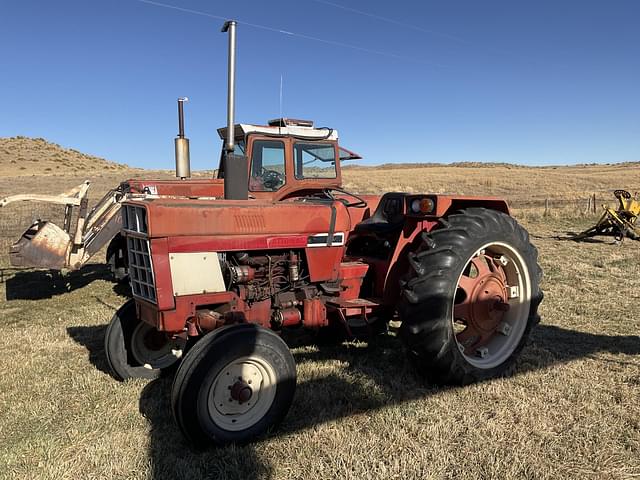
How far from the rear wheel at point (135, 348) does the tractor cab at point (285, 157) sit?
2.47 m

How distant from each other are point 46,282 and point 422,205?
633cm

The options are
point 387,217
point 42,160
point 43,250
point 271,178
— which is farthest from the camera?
point 42,160

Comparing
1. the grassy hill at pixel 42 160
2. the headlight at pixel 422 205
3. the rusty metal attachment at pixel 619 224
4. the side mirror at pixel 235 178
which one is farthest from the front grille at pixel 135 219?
the grassy hill at pixel 42 160

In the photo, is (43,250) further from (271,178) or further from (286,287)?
(286,287)

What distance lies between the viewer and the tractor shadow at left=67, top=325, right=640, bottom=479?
2727mm

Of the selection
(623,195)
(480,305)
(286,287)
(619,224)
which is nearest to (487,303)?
(480,305)

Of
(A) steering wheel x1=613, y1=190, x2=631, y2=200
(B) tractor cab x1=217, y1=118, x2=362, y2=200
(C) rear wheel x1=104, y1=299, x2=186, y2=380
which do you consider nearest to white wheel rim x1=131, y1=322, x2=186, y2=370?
(C) rear wheel x1=104, y1=299, x2=186, y2=380

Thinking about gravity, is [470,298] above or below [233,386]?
above

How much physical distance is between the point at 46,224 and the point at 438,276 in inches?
216

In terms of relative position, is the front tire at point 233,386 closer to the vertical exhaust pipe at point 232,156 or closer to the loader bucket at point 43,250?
the vertical exhaust pipe at point 232,156

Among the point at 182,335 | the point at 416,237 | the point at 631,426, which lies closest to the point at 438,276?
the point at 416,237

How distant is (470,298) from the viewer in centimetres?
397

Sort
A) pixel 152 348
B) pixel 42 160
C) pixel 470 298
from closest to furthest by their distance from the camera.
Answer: pixel 470 298, pixel 152 348, pixel 42 160

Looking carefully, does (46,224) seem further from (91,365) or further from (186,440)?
(186,440)
